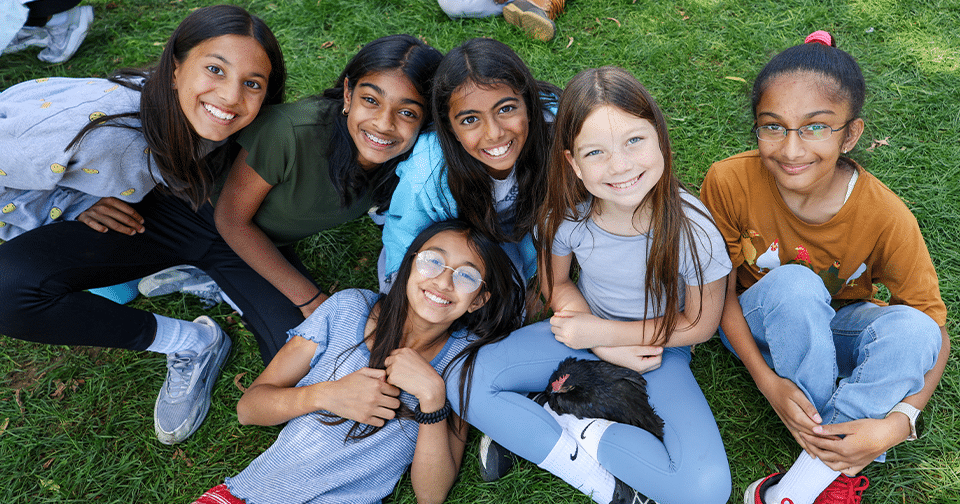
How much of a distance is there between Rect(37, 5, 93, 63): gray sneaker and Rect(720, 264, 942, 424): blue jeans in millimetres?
4745

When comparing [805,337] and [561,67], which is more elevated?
[561,67]

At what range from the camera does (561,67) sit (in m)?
4.04

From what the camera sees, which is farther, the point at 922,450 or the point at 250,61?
the point at 922,450

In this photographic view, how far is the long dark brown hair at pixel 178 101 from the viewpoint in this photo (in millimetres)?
2363

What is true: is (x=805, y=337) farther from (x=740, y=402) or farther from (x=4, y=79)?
(x=4, y=79)

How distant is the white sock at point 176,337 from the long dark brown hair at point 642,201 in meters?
1.72

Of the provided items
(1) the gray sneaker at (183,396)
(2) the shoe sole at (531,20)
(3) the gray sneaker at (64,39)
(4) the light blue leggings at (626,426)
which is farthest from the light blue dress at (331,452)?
(3) the gray sneaker at (64,39)

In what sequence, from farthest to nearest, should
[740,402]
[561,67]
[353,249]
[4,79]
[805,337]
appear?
[4,79] < [561,67] < [353,249] < [740,402] < [805,337]

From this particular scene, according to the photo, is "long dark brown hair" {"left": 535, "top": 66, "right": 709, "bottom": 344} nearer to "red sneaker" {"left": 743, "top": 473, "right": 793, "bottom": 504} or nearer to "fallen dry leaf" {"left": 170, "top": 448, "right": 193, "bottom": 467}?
"red sneaker" {"left": 743, "top": 473, "right": 793, "bottom": 504}

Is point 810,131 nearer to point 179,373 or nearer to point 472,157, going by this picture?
point 472,157

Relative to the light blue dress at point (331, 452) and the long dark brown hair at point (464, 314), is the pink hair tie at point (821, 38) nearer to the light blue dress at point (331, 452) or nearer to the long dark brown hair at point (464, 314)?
the long dark brown hair at point (464, 314)

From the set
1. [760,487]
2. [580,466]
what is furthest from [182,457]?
[760,487]

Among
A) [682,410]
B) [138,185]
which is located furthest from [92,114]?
[682,410]

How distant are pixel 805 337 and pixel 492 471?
1.36 m
